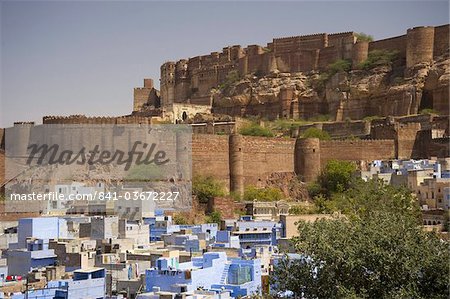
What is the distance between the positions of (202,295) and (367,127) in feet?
83.0

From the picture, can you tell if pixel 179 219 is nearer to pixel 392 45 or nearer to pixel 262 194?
pixel 262 194

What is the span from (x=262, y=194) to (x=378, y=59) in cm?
1218

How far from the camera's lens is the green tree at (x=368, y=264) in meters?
10.7

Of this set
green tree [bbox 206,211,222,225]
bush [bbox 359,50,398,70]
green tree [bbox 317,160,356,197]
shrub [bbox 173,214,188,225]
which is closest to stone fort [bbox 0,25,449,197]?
bush [bbox 359,50,398,70]

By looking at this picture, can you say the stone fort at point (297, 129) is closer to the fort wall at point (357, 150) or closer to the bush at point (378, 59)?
the fort wall at point (357, 150)

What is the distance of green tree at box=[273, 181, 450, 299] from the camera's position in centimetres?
1066

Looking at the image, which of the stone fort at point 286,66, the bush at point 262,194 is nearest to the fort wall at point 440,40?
the stone fort at point 286,66

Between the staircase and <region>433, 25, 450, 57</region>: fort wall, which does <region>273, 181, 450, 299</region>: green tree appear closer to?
the staircase

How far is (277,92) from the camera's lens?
4109 centimetres

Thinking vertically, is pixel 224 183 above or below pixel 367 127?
below

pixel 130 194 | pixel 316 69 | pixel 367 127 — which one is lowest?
pixel 130 194

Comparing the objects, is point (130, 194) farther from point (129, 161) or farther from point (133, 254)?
point (133, 254)

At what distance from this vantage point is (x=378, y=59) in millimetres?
38812

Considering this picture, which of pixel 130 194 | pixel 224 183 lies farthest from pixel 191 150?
pixel 130 194
